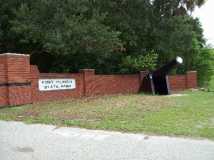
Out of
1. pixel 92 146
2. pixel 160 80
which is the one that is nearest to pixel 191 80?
pixel 160 80

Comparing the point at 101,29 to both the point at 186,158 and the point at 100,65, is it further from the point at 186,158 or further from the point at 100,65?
the point at 186,158

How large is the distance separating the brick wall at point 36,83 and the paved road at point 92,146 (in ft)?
18.9

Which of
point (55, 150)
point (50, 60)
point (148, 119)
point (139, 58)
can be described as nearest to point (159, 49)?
point (139, 58)

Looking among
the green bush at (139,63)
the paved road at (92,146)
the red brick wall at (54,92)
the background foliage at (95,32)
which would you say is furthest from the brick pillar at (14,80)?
the green bush at (139,63)

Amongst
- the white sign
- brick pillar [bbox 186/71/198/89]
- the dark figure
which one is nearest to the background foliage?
the dark figure

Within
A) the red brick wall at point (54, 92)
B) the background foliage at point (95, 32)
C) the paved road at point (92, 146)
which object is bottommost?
the paved road at point (92, 146)

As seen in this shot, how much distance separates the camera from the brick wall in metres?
16.0

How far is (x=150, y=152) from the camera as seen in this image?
8.21 m

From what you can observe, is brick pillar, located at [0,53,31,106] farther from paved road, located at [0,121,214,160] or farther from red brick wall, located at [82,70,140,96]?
paved road, located at [0,121,214,160]

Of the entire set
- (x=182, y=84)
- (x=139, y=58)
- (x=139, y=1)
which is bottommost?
(x=182, y=84)

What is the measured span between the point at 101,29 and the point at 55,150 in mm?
13100

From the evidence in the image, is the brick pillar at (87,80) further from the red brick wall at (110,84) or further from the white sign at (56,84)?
the white sign at (56,84)

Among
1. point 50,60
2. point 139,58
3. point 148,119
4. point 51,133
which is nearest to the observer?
point 51,133

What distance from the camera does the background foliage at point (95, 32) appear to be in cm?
2019
